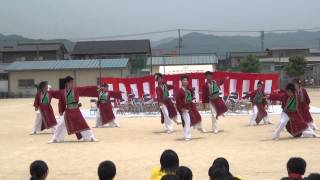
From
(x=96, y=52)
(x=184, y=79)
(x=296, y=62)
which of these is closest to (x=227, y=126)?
(x=184, y=79)

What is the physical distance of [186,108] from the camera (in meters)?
13.7

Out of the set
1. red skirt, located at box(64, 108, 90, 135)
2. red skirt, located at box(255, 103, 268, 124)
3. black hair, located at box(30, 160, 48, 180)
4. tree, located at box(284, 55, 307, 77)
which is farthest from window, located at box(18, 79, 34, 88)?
black hair, located at box(30, 160, 48, 180)

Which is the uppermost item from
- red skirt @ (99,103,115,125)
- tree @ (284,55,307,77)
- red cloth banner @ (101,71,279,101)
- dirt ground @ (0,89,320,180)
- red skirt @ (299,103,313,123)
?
tree @ (284,55,307,77)

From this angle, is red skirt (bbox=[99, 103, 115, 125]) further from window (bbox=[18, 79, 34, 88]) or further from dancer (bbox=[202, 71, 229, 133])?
window (bbox=[18, 79, 34, 88])

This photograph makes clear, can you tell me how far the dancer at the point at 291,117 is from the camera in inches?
499

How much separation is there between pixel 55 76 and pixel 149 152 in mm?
39179

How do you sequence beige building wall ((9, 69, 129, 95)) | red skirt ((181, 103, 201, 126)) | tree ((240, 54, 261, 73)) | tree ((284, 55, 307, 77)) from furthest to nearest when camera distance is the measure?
tree ((284, 55, 307, 77)), beige building wall ((9, 69, 129, 95)), tree ((240, 54, 261, 73)), red skirt ((181, 103, 201, 126))

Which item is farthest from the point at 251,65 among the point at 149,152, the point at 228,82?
the point at 149,152

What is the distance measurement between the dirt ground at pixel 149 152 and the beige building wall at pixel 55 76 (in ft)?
101

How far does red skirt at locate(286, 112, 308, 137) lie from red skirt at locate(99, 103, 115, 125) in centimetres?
678

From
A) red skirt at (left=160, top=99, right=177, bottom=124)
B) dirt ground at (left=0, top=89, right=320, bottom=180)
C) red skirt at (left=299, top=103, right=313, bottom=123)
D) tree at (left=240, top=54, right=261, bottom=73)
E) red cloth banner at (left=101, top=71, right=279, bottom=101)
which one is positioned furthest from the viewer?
tree at (left=240, top=54, right=261, bottom=73)

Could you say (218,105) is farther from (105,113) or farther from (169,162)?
(169,162)

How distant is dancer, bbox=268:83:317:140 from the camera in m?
12.7

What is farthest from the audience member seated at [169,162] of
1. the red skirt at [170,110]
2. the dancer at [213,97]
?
the red skirt at [170,110]
